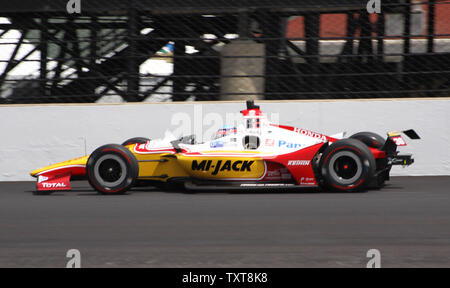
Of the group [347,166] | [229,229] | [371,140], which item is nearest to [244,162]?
[347,166]

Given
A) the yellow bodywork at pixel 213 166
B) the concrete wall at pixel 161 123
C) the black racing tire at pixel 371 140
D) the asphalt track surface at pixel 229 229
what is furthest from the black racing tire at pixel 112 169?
the black racing tire at pixel 371 140

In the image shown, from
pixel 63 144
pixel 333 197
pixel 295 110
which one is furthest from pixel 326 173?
pixel 63 144

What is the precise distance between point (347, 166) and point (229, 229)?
2.48 meters

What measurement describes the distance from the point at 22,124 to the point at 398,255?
22.2 ft

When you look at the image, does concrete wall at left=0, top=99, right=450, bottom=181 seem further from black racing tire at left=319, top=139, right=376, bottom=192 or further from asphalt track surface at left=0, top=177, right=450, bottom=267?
black racing tire at left=319, top=139, right=376, bottom=192

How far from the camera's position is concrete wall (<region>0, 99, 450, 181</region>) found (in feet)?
30.4

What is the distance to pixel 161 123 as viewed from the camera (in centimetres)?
960

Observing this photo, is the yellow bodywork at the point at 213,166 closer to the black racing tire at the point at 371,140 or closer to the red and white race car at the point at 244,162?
the red and white race car at the point at 244,162

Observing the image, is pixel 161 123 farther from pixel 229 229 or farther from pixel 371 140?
pixel 229 229

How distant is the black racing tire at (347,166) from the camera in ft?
23.4

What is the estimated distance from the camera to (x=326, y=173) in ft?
23.8

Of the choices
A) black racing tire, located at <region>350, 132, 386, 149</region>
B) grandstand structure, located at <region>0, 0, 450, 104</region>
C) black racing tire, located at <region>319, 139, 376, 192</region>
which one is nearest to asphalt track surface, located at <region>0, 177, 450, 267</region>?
black racing tire, located at <region>319, 139, 376, 192</region>

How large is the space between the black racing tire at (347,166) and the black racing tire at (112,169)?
2.15 metres
